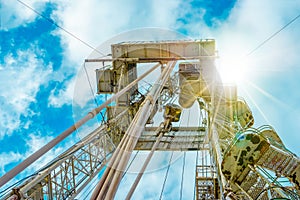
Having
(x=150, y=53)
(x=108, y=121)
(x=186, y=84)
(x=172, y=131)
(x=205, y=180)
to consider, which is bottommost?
(x=205, y=180)

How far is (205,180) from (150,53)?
568 cm

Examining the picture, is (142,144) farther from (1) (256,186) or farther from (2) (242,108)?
(1) (256,186)

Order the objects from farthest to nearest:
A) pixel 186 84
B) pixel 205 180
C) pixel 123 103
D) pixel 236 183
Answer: pixel 186 84, pixel 123 103, pixel 205 180, pixel 236 183

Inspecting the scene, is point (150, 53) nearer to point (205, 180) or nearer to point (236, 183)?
point (205, 180)

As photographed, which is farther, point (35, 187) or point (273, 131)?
point (273, 131)

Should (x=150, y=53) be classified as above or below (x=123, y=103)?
above

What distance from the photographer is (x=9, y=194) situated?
7125 mm

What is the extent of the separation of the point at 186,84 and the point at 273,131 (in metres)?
6.59

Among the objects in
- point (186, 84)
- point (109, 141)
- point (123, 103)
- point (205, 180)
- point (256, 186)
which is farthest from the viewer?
point (186, 84)

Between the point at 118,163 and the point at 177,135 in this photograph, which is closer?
the point at 118,163

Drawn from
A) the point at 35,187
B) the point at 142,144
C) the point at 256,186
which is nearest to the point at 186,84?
the point at 142,144

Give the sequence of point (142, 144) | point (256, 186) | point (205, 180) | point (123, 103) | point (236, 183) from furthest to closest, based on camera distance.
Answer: point (142, 144) < point (123, 103) < point (205, 180) < point (256, 186) < point (236, 183)

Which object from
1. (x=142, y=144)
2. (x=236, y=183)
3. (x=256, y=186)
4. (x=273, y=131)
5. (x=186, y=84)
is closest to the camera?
(x=236, y=183)

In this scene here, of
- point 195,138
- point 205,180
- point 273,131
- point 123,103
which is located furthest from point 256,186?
point 195,138
